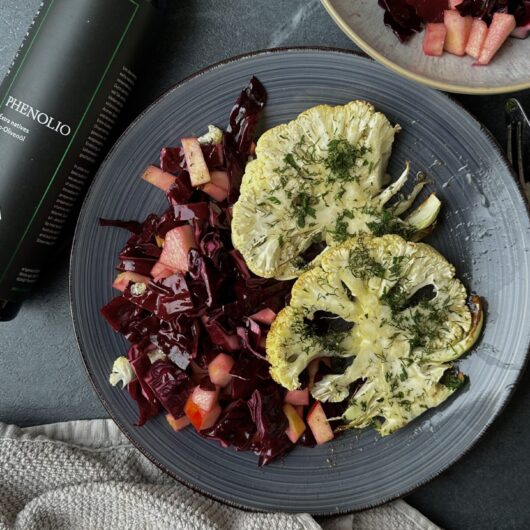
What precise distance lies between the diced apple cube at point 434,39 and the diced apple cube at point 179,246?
1.00 m

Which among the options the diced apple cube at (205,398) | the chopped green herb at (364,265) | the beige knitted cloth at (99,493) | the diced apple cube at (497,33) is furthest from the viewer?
the beige knitted cloth at (99,493)

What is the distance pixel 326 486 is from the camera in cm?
246

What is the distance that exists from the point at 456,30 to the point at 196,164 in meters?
0.97

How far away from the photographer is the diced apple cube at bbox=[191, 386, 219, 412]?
95.7 inches

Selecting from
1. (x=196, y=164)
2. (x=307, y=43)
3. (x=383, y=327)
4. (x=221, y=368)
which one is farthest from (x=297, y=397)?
(x=307, y=43)

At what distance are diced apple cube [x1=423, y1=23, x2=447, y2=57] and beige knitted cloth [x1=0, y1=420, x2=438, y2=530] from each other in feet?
5.32

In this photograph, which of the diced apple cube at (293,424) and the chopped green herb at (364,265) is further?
the diced apple cube at (293,424)

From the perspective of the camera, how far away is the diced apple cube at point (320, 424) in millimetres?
2414

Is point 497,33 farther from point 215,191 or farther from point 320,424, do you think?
point 320,424

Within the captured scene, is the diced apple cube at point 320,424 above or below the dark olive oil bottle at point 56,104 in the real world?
below

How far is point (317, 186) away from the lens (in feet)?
7.44

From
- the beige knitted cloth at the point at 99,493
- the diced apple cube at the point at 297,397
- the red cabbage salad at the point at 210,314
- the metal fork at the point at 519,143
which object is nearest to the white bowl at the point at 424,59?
the metal fork at the point at 519,143

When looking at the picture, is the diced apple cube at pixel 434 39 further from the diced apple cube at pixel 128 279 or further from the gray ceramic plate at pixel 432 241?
the diced apple cube at pixel 128 279

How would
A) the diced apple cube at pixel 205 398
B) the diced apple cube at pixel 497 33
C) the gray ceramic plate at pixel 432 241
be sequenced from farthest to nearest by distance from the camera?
the diced apple cube at pixel 205 398 < the gray ceramic plate at pixel 432 241 < the diced apple cube at pixel 497 33
